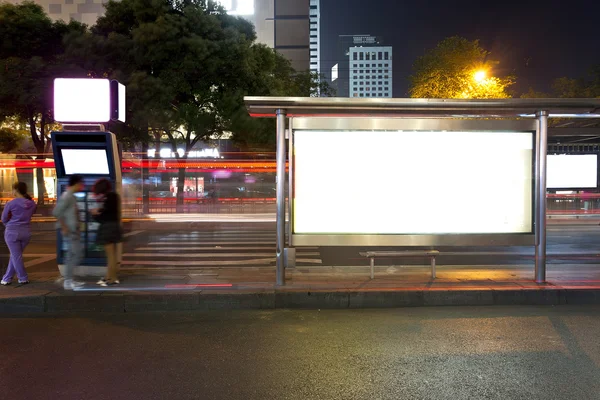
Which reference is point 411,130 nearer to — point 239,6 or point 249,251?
point 249,251

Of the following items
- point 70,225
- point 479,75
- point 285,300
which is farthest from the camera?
point 479,75

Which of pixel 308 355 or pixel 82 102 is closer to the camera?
pixel 308 355

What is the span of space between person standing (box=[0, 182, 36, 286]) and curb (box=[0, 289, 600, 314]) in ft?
3.13

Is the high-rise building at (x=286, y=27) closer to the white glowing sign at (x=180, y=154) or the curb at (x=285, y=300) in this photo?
the white glowing sign at (x=180, y=154)

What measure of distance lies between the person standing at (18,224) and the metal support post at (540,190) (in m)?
8.04

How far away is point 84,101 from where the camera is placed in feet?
28.5

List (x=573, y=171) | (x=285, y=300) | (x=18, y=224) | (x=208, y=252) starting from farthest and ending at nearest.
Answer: (x=573, y=171)
(x=208, y=252)
(x=18, y=224)
(x=285, y=300)

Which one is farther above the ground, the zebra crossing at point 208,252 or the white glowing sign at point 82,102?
the white glowing sign at point 82,102

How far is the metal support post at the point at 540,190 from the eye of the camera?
7953 mm

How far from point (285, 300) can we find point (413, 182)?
114 inches

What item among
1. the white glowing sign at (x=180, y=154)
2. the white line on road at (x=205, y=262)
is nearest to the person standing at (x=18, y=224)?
the white line on road at (x=205, y=262)

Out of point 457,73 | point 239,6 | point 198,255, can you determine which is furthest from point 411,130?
point 239,6

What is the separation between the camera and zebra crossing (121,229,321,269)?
36.2ft

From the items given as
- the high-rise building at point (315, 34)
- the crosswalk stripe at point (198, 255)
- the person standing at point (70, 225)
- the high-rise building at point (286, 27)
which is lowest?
Answer: the crosswalk stripe at point (198, 255)
